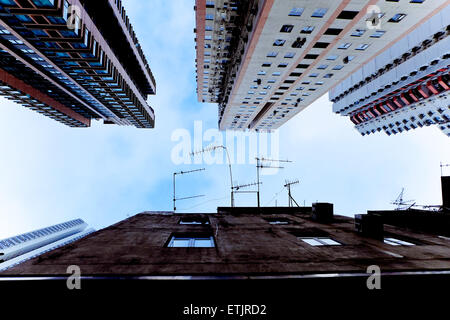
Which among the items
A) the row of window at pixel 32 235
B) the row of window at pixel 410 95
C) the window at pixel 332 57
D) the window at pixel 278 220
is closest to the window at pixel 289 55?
the window at pixel 332 57

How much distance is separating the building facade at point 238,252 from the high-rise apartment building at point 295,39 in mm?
19838

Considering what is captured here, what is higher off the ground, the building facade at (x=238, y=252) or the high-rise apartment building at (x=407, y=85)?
the high-rise apartment building at (x=407, y=85)

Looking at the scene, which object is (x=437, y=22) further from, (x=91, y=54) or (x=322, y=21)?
(x=91, y=54)

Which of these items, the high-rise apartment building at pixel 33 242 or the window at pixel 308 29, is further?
the high-rise apartment building at pixel 33 242

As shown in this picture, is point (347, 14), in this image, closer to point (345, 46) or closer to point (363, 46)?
point (345, 46)

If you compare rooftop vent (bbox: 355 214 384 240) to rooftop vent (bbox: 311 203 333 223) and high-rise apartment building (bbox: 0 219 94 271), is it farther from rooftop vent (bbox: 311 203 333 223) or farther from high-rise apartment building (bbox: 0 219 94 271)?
high-rise apartment building (bbox: 0 219 94 271)

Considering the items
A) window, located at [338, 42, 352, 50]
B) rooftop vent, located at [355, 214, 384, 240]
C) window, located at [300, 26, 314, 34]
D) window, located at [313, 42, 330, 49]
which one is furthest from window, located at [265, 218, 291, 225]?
window, located at [338, 42, 352, 50]

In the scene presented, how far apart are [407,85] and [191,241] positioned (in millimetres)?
77576

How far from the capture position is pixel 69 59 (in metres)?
49.7

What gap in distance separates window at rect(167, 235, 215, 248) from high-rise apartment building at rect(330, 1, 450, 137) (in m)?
49.4

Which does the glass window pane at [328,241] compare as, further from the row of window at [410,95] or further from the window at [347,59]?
the row of window at [410,95]

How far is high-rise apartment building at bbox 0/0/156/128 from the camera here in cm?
3769

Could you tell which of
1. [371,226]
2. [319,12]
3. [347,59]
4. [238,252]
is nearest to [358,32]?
[347,59]

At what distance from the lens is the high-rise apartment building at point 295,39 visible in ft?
72.6
